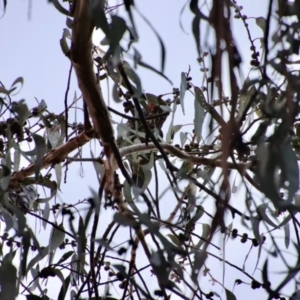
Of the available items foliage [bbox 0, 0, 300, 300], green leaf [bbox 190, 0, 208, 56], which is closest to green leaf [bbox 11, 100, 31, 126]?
foliage [bbox 0, 0, 300, 300]

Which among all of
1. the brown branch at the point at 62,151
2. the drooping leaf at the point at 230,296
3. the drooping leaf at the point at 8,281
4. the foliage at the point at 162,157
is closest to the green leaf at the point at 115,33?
the foliage at the point at 162,157

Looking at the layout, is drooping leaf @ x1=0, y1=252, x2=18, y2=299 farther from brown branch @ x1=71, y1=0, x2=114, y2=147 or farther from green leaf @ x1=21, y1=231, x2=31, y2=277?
brown branch @ x1=71, y1=0, x2=114, y2=147

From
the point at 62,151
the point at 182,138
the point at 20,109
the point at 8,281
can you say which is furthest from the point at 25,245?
the point at 182,138

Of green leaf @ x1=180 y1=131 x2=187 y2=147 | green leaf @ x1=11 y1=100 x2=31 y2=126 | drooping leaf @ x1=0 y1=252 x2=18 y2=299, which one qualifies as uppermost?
green leaf @ x1=180 y1=131 x2=187 y2=147

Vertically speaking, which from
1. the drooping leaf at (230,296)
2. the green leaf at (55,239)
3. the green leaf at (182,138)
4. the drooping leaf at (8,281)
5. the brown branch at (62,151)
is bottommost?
the drooping leaf at (8,281)

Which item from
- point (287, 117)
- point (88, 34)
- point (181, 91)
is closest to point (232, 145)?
point (287, 117)

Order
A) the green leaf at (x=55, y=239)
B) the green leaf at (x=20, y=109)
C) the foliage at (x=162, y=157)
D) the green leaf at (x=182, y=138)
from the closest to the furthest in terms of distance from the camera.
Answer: the foliage at (x=162, y=157), the green leaf at (x=20, y=109), the green leaf at (x=55, y=239), the green leaf at (x=182, y=138)

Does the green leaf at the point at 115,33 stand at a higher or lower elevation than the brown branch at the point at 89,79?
lower

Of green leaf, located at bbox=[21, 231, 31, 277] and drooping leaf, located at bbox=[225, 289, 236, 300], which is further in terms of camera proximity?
drooping leaf, located at bbox=[225, 289, 236, 300]

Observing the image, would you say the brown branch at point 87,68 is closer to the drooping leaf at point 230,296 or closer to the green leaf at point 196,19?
the green leaf at point 196,19

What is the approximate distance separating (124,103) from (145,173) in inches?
6.4

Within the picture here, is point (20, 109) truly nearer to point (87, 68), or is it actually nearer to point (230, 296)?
point (87, 68)

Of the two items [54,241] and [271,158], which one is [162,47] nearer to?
[271,158]

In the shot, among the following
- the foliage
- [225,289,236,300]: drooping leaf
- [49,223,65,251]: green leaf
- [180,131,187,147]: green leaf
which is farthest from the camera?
[180,131,187,147]: green leaf
